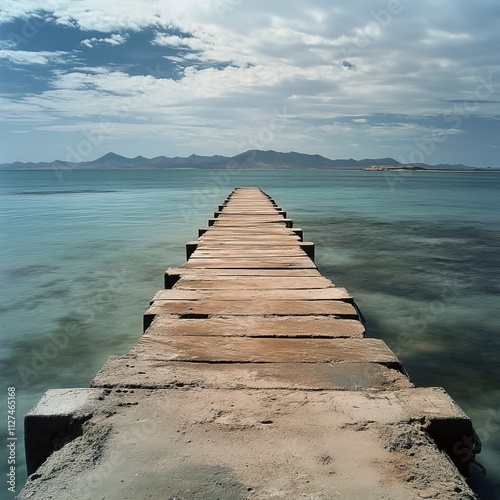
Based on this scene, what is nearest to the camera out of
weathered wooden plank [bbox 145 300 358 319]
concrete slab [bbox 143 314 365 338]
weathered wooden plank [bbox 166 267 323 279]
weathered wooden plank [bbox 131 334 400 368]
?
weathered wooden plank [bbox 131 334 400 368]

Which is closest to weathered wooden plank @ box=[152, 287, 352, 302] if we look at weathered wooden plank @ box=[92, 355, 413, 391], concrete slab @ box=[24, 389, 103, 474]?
weathered wooden plank @ box=[92, 355, 413, 391]

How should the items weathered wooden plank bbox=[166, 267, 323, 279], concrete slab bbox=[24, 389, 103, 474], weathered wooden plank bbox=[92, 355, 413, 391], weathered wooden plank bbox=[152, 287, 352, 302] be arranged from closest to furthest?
concrete slab bbox=[24, 389, 103, 474] → weathered wooden plank bbox=[92, 355, 413, 391] → weathered wooden plank bbox=[152, 287, 352, 302] → weathered wooden plank bbox=[166, 267, 323, 279]

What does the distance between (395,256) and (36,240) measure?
39.3 ft

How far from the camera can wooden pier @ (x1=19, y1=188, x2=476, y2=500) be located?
1.68 metres

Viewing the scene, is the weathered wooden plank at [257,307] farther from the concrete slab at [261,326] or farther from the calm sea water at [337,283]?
the calm sea water at [337,283]

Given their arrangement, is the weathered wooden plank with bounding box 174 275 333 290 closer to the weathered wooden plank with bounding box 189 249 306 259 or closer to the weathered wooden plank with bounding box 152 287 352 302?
the weathered wooden plank with bounding box 152 287 352 302

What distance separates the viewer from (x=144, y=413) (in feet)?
6.99

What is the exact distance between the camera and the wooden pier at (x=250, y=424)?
66.1 inches

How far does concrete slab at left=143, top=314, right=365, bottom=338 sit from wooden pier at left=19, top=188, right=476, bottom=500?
0.05 ft

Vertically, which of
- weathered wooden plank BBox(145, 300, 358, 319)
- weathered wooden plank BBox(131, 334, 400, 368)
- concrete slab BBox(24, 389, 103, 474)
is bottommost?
concrete slab BBox(24, 389, 103, 474)

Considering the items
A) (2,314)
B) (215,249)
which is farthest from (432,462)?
(2,314)

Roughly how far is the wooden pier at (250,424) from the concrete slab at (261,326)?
14 millimetres

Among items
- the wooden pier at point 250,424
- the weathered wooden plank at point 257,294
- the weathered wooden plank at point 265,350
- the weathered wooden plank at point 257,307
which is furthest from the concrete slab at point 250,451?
the weathered wooden plank at point 257,294

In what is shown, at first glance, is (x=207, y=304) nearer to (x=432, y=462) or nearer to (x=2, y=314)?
(x=432, y=462)
